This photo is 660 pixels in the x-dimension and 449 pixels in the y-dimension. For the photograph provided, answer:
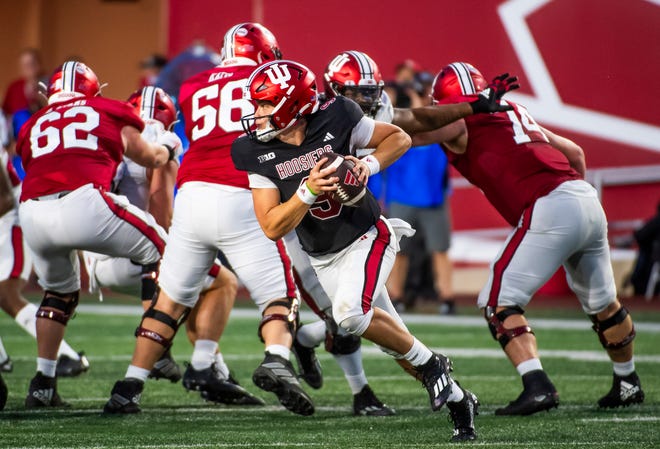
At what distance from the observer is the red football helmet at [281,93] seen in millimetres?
5613

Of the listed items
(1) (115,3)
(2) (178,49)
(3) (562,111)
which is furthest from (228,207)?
(1) (115,3)

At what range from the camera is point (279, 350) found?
6.09m

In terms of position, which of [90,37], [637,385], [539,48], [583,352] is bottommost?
[583,352]

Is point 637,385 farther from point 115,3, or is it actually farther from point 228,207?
point 115,3

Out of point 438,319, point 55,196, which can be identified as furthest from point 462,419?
point 438,319

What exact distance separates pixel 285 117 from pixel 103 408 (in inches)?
78.2

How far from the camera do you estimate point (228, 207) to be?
627cm

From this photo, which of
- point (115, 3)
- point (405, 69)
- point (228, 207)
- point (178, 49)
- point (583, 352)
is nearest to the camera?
point (228, 207)

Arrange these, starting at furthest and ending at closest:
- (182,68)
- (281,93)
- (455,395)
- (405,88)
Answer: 1. (182,68)
2. (405,88)
3. (281,93)
4. (455,395)

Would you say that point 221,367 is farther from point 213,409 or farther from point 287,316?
point 287,316

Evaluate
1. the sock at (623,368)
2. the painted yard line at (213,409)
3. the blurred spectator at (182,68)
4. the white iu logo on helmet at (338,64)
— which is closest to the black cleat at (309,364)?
the painted yard line at (213,409)

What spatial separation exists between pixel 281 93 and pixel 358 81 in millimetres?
1275

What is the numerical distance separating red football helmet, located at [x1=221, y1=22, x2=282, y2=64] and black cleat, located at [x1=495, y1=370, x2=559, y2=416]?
2.11m

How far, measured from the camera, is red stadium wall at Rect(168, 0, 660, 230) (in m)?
14.9
